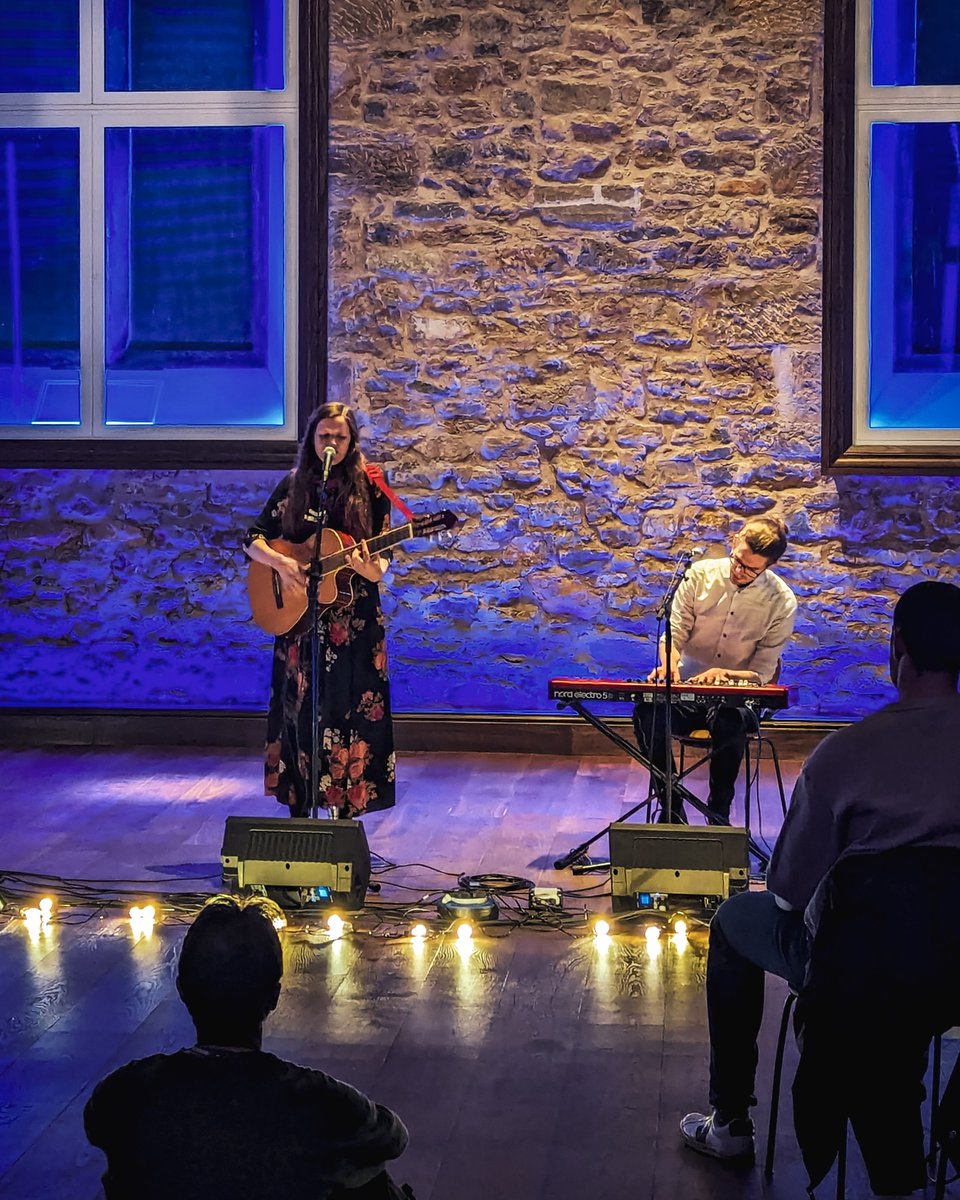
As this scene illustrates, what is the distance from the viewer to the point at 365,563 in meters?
5.39

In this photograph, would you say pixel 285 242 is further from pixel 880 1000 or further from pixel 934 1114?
pixel 880 1000

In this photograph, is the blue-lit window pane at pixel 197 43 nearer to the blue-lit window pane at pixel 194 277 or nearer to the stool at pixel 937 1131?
the blue-lit window pane at pixel 194 277

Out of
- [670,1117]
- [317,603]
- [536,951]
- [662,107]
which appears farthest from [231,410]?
[670,1117]

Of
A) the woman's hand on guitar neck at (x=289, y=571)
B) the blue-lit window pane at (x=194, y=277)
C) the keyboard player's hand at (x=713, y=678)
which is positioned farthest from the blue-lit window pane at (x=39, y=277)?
the keyboard player's hand at (x=713, y=678)

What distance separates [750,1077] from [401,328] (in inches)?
208

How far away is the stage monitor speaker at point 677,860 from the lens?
4.81m

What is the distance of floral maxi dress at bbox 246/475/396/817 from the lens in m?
5.48

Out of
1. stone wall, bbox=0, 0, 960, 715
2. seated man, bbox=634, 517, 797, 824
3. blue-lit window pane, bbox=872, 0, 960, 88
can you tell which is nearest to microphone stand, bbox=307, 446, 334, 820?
seated man, bbox=634, 517, 797, 824

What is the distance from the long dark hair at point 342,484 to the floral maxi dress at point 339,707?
0.10 feet

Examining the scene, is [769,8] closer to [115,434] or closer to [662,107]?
[662,107]

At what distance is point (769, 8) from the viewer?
25.1 ft

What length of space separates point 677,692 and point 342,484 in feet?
4.39

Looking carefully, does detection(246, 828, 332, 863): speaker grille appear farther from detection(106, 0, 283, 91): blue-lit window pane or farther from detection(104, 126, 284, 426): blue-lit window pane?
detection(106, 0, 283, 91): blue-lit window pane

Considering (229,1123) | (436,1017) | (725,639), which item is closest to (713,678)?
(725,639)
